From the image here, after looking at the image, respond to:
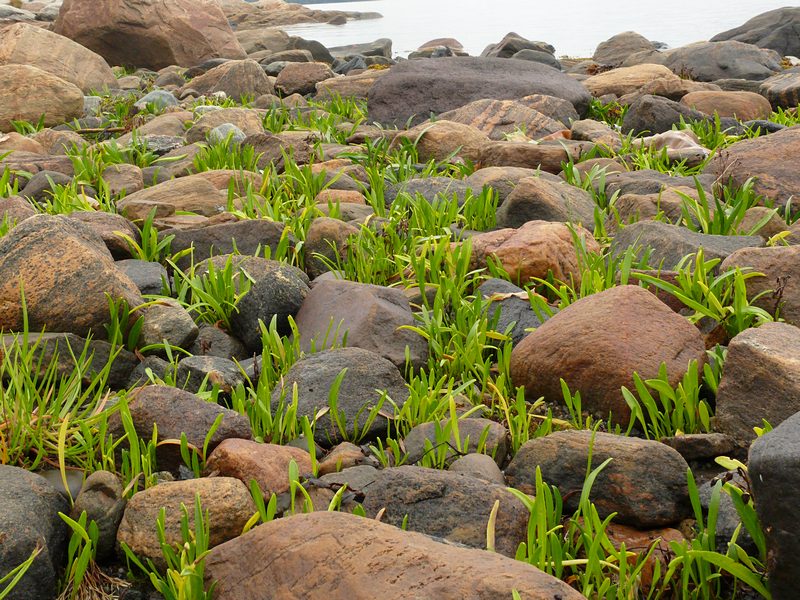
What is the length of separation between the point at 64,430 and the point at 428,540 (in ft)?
3.52

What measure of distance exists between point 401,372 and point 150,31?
10.7 metres

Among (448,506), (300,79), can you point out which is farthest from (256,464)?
(300,79)

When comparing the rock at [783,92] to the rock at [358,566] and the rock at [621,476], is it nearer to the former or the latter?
the rock at [621,476]

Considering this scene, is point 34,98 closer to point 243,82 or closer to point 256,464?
point 243,82

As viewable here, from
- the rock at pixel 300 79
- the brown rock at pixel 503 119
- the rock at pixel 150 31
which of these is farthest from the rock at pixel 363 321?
the rock at pixel 150 31

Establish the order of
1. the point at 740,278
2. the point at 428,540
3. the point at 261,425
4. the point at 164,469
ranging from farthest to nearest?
the point at 740,278, the point at 261,425, the point at 164,469, the point at 428,540

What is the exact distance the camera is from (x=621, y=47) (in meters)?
17.3

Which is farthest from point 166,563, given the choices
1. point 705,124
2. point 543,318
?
point 705,124

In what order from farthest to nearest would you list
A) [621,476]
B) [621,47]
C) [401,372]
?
[621,47] < [401,372] < [621,476]

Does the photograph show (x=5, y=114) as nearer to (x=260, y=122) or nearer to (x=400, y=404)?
(x=260, y=122)

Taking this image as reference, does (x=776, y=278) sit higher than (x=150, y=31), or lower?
higher

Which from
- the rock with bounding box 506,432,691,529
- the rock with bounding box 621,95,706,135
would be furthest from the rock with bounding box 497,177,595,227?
the rock with bounding box 621,95,706,135

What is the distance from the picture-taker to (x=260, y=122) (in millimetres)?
6781

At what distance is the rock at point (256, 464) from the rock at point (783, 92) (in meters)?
6.67
